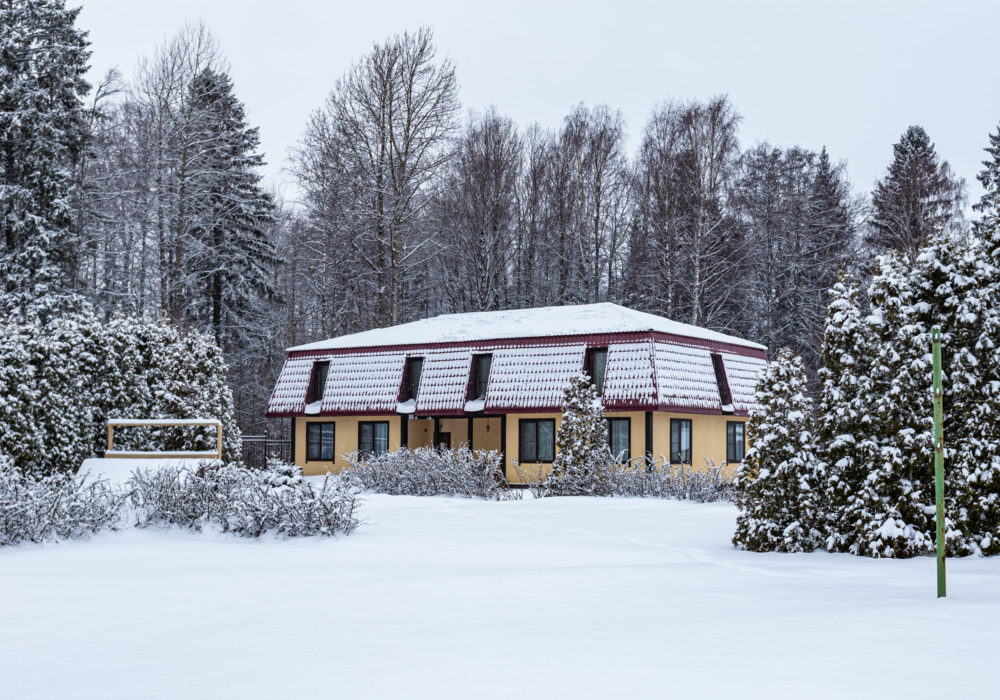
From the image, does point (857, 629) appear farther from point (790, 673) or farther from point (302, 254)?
point (302, 254)

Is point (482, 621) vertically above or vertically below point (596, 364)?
below

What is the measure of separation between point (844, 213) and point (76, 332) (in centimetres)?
3348

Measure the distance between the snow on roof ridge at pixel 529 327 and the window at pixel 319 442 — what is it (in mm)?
2699

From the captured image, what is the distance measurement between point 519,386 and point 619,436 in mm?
3304

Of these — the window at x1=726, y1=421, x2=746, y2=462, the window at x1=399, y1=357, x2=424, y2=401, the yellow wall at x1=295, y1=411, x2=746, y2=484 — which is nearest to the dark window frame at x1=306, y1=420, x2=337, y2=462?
the yellow wall at x1=295, y1=411, x2=746, y2=484

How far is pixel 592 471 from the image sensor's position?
2369 centimetres

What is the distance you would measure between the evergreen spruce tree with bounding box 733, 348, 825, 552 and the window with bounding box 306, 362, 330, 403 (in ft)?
78.9

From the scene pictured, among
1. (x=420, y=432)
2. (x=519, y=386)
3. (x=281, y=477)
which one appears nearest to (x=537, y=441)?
(x=519, y=386)

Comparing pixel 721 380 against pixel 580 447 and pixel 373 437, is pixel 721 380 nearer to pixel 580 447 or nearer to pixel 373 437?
pixel 580 447

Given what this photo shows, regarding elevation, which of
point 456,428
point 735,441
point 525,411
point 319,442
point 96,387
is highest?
point 96,387

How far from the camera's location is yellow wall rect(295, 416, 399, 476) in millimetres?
34688

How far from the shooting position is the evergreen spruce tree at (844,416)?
42.2 ft

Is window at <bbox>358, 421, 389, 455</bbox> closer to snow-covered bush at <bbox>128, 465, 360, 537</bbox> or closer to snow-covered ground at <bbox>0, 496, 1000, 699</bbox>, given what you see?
snow-covered bush at <bbox>128, 465, 360, 537</bbox>

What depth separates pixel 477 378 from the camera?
3309cm
